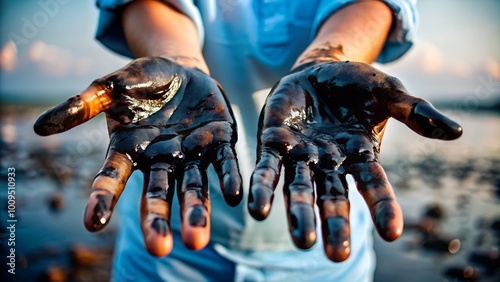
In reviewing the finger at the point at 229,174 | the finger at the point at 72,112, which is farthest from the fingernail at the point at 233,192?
the finger at the point at 72,112

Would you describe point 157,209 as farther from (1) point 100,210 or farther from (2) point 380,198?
(2) point 380,198

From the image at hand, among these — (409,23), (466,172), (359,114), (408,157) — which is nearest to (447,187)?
(466,172)

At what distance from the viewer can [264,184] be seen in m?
1.27

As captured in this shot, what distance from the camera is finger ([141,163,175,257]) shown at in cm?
118

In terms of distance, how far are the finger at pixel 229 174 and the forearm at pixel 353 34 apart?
1.98ft

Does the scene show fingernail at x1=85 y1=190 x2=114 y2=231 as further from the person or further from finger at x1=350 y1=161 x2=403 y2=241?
finger at x1=350 y1=161 x2=403 y2=241

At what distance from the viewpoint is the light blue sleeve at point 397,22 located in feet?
6.65

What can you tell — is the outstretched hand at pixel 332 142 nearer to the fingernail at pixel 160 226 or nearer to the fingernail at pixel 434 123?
the fingernail at pixel 434 123

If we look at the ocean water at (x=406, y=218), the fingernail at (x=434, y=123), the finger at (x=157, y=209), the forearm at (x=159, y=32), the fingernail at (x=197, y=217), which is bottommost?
the ocean water at (x=406, y=218)

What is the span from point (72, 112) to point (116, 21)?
1.07 meters

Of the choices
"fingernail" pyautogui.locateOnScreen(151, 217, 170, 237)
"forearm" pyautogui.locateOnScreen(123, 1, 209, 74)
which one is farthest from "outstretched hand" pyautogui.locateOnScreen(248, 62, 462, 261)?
"forearm" pyautogui.locateOnScreen(123, 1, 209, 74)

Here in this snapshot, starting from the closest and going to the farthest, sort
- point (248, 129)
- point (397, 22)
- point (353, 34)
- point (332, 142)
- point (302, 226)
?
point (302, 226)
point (332, 142)
point (353, 34)
point (397, 22)
point (248, 129)

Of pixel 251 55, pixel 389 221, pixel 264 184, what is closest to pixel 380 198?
pixel 389 221

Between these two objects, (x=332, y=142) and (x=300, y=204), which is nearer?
(x=300, y=204)
